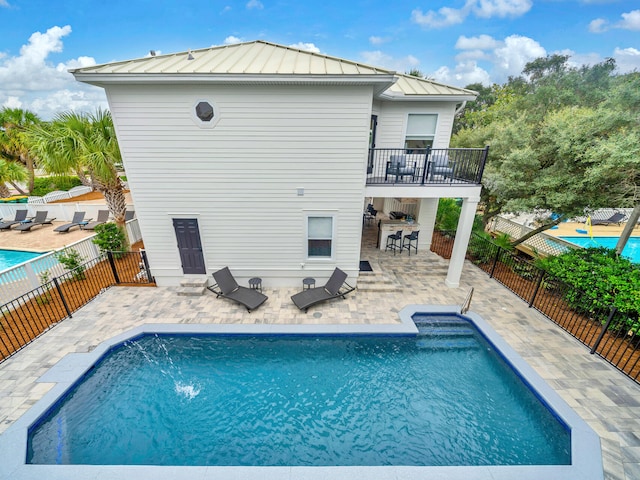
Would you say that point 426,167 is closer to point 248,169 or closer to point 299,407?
point 248,169

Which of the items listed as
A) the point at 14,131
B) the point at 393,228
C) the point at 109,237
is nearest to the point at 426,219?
the point at 393,228

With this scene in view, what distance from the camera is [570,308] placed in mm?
8219

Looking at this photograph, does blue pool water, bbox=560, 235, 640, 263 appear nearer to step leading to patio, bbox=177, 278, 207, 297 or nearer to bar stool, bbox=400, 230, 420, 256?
bar stool, bbox=400, 230, 420, 256

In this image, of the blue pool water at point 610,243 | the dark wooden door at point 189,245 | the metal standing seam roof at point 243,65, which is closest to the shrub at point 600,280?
the metal standing seam roof at point 243,65

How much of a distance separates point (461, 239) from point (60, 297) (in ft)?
44.1

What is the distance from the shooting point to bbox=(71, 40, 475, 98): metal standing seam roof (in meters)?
6.61

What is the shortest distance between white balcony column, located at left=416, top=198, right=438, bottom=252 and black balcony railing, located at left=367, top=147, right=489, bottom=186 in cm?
162

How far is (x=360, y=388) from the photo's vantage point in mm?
5914

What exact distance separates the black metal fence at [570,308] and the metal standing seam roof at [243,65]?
6.77 meters

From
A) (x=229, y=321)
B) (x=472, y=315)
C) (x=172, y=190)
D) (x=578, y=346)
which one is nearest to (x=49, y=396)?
(x=229, y=321)

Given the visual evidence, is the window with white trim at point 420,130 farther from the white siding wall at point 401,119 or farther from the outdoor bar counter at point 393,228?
the outdoor bar counter at point 393,228

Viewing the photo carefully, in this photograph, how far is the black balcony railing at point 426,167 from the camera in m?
8.58

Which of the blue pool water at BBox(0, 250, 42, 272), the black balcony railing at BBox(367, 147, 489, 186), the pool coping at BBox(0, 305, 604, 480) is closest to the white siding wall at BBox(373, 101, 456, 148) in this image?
the black balcony railing at BBox(367, 147, 489, 186)

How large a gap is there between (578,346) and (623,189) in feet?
18.3
